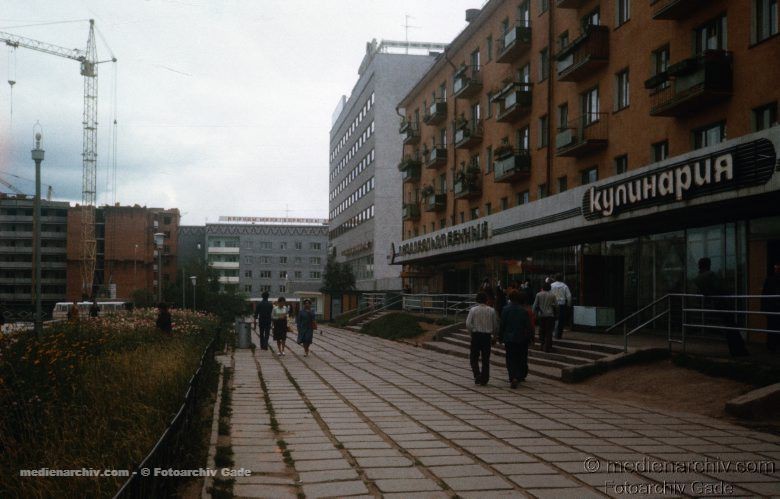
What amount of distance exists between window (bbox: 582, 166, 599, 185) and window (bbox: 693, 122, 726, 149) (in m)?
5.66

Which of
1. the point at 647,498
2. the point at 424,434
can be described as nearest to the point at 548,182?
the point at 424,434

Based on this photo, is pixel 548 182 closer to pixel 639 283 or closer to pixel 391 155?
pixel 639 283

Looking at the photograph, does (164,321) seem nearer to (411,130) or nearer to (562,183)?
(562,183)

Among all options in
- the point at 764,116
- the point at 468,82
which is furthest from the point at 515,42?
the point at 764,116

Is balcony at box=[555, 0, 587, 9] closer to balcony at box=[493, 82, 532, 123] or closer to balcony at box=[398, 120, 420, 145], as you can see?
balcony at box=[493, 82, 532, 123]

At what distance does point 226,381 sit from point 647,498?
9.75 meters

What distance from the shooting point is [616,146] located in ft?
79.9

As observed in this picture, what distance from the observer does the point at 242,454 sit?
7.24 m

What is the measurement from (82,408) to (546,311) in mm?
10789

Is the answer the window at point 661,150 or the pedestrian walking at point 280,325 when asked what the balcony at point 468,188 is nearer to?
the window at point 661,150

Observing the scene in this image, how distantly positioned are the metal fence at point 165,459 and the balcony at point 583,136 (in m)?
20.4

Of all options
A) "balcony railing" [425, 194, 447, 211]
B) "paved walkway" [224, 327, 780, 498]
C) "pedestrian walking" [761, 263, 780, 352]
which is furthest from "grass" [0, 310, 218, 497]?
"balcony railing" [425, 194, 447, 211]

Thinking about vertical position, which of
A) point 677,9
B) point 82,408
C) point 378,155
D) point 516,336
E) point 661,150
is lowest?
point 82,408

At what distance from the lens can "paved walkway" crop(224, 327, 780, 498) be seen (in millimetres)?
6012
